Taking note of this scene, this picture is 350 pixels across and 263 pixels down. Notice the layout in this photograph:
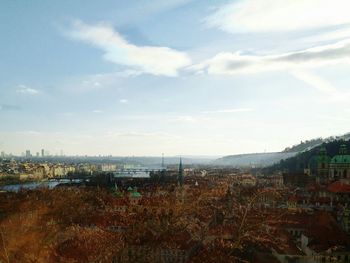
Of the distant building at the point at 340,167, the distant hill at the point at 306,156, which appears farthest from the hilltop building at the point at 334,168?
the distant hill at the point at 306,156

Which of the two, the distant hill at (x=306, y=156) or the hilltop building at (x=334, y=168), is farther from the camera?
the distant hill at (x=306, y=156)

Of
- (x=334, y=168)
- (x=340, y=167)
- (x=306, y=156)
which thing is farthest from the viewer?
(x=306, y=156)

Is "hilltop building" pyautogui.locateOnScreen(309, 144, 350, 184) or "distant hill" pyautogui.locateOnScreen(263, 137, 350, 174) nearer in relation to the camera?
"hilltop building" pyautogui.locateOnScreen(309, 144, 350, 184)

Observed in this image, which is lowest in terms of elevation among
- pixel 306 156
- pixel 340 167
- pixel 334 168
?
pixel 334 168

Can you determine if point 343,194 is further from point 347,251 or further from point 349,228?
point 347,251

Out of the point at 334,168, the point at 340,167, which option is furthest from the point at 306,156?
the point at 340,167

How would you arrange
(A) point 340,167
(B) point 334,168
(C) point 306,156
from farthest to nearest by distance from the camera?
1. (C) point 306,156
2. (B) point 334,168
3. (A) point 340,167

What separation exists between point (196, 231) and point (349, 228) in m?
21.1

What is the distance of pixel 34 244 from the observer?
21.8 m

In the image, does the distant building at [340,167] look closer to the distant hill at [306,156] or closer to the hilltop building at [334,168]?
the hilltop building at [334,168]

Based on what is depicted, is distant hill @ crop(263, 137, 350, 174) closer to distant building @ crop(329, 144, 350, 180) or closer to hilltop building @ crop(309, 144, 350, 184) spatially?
hilltop building @ crop(309, 144, 350, 184)

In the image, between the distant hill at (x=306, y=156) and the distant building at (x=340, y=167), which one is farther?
the distant hill at (x=306, y=156)

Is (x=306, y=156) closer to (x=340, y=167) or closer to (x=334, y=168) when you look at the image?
(x=334, y=168)

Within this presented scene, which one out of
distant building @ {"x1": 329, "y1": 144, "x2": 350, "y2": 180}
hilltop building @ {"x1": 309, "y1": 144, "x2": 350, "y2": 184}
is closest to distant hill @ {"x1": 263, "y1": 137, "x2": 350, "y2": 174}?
hilltop building @ {"x1": 309, "y1": 144, "x2": 350, "y2": 184}
